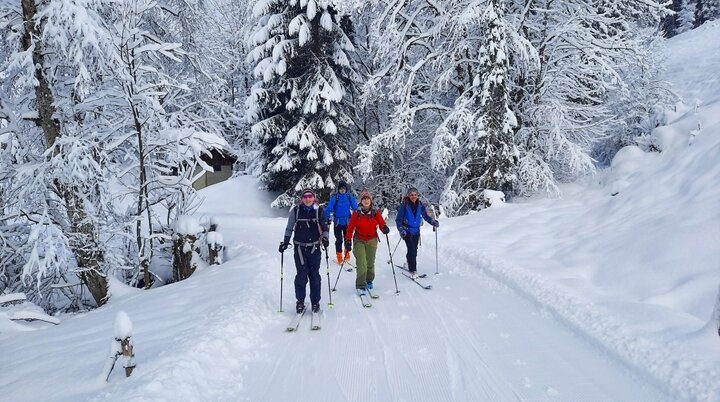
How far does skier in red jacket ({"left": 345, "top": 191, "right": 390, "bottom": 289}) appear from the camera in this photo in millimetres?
7672

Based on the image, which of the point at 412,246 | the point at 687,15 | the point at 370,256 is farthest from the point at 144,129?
the point at 687,15

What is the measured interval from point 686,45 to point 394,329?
1607 inches

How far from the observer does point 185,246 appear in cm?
1063

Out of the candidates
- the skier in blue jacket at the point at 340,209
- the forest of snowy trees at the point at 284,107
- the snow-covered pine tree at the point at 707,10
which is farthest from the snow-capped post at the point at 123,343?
the snow-covered pine tree at the point at 707,10

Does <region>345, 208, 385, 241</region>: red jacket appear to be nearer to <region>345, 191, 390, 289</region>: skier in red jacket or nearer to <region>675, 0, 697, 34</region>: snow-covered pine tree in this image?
<region>345, 191, 390, 289</region>: skier in red jacket

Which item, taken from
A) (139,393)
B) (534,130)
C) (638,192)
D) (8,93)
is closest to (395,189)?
(534,130)

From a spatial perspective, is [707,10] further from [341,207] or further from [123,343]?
[123,343]

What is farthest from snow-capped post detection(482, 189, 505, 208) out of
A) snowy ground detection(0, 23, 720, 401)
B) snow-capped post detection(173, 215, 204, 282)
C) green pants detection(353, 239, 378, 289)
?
snow-capped post detection(173, 215, 204, 282)

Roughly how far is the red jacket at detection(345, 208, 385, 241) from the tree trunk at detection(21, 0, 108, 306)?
5070 millimetres

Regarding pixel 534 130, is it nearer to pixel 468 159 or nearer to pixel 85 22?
pixel 468 159

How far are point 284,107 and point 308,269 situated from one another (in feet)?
47.7

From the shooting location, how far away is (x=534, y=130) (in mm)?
14773

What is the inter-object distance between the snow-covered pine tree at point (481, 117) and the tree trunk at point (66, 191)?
9995 mm

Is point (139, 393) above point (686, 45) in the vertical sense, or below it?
below
